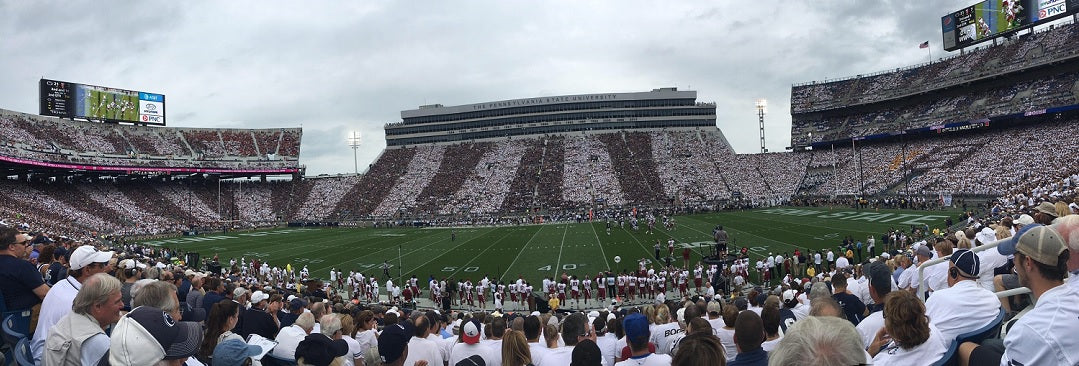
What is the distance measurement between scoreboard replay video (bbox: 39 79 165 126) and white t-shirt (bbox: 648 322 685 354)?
250ft

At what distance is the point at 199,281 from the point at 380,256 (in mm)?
23947

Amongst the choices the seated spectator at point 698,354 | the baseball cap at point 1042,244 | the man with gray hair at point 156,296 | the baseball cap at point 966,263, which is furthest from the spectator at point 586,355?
the man with gray hair at point 156,296

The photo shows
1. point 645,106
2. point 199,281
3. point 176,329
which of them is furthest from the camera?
point 645,106

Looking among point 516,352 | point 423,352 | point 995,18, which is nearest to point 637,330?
point 516,352

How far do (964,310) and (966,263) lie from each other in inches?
18.1

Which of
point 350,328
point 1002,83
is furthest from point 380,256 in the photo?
point 1002,83

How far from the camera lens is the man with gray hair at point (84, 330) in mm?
3494

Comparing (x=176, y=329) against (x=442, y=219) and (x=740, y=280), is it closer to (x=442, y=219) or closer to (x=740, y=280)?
(x=740, y=280)

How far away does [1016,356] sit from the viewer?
8.05ft

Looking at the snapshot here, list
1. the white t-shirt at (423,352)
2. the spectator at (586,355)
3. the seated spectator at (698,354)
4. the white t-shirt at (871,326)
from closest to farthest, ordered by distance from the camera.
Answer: the seated spectator at (698,354), the spectator at (586,355), the white t-shirt at (871,326), the white t-shirt at (423,352)

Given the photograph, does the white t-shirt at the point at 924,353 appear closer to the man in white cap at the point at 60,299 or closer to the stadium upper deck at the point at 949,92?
the man in white cap at the point at 60,299

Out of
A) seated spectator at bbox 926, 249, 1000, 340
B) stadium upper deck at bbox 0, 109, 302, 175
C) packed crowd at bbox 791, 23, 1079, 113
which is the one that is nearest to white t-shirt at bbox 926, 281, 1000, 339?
seated spectator at bbox 926, 249, 1000, 340

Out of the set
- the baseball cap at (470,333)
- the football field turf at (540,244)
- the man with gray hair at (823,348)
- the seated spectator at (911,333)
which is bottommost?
the football field turf at (540,244)

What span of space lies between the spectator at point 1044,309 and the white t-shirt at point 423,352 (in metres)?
4.20
